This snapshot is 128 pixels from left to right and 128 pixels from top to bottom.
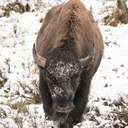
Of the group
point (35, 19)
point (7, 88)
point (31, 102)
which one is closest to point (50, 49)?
point (31, 102)

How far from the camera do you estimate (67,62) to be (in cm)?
726

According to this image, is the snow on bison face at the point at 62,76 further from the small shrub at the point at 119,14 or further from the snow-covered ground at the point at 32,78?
the small shrub at the point at 119,14

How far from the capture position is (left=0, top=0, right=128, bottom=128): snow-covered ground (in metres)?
8.70

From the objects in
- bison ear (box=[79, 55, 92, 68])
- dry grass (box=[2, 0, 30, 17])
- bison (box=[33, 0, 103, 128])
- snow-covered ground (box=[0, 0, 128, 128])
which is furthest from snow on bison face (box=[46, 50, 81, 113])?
dry grass (box=[2, 0, 30, 17])

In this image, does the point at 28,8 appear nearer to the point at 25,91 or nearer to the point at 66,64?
the point at 25,91

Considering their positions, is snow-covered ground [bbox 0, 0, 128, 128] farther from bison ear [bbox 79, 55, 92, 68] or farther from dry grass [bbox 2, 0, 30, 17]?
bison ear [bbox 79, 55, 92, 68]

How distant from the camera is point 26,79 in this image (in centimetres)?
1020

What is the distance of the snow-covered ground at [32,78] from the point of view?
8.70 metres

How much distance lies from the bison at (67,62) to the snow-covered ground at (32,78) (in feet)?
1.83

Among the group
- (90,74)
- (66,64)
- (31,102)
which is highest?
(66,64)

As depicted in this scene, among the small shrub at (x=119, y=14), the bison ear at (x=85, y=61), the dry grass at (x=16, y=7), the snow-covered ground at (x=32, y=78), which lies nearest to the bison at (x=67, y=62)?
the bison ear at (x=85, y=61)

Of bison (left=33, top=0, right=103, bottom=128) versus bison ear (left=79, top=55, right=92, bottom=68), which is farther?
bison ear (left=79, top=55, right=92, bottom=68)

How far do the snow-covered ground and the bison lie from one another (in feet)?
1.83

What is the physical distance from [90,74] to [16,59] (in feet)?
10.9
